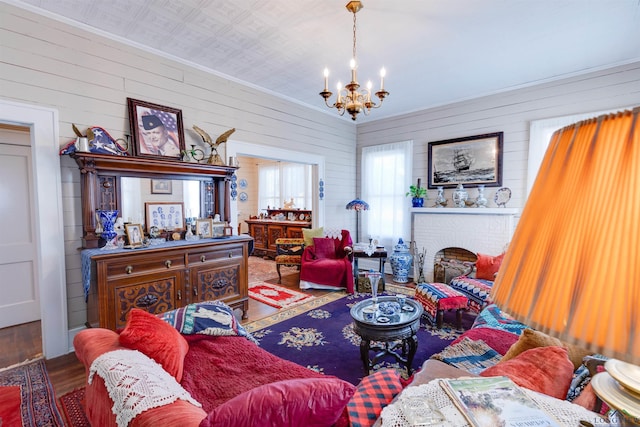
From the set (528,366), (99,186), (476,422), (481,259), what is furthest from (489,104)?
Result: (99,186)

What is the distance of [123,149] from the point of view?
3.13 m

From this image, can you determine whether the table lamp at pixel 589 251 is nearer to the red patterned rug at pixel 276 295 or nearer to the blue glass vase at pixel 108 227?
the blue glass vase at pixel 108 227

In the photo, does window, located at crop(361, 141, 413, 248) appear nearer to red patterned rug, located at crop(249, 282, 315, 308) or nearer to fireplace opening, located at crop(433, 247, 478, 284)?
fireplace opening, located at crop(433, 247, 478, 284)

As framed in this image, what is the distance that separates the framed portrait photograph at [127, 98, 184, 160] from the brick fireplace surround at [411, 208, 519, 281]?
3.91 meters

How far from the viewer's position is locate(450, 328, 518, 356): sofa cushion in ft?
6.70

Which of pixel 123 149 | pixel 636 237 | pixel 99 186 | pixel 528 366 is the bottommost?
pixel 528 366

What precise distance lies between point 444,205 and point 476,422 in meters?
4.64

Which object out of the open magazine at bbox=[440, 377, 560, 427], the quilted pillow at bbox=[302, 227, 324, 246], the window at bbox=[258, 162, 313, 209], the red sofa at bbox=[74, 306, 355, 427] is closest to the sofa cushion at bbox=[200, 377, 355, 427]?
the red sofa at bbox=[74, 306, 355, 427]

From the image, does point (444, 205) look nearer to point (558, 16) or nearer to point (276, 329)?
point (558, 16)

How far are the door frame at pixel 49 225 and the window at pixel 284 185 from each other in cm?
556

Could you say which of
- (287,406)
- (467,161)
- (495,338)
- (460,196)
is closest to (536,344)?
(495,338)

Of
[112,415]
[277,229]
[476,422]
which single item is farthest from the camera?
[277,229]

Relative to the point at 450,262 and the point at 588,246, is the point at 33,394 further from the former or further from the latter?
the point at 450,262

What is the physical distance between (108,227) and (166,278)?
0.73m
